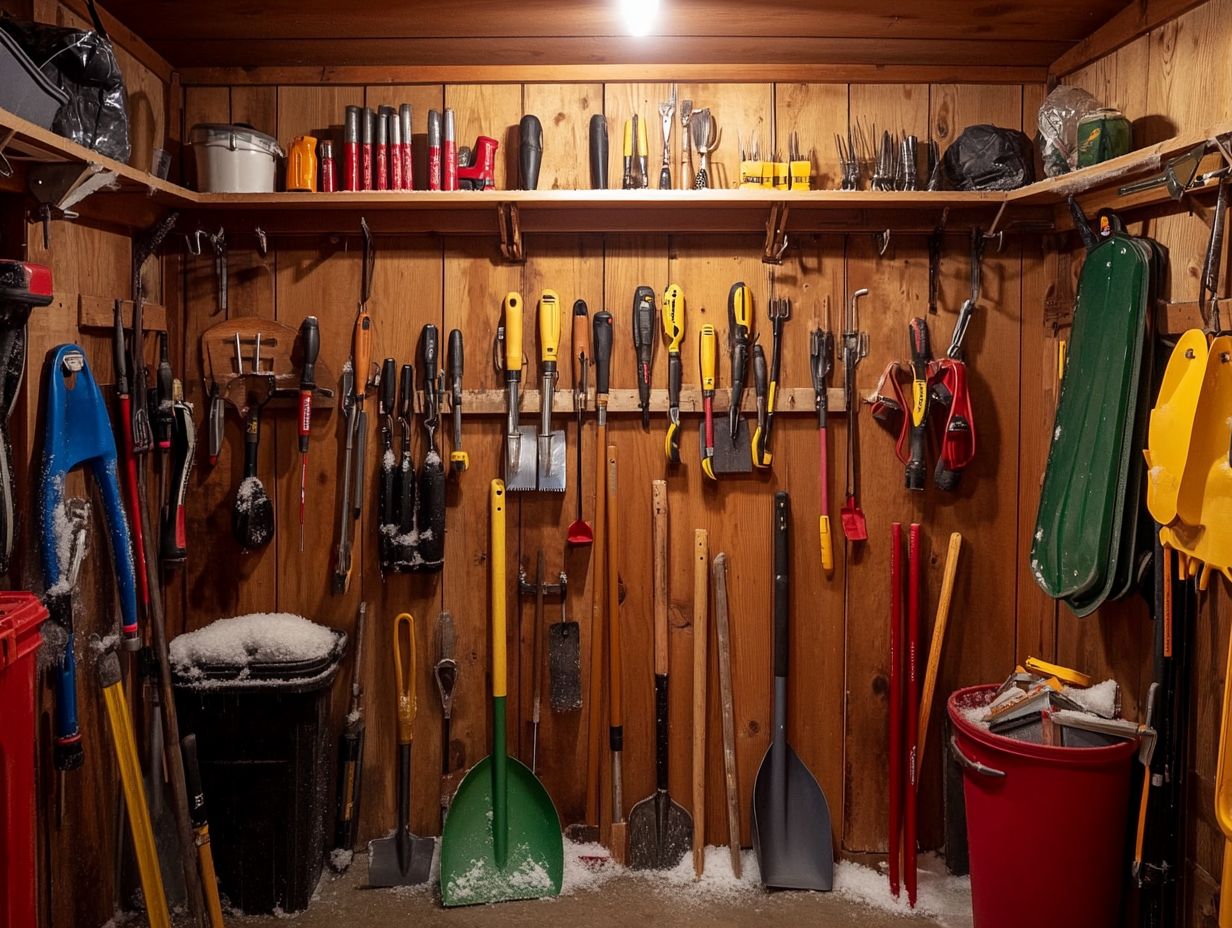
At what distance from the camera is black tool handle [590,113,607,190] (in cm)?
238

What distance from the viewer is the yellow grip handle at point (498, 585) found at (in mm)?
2447

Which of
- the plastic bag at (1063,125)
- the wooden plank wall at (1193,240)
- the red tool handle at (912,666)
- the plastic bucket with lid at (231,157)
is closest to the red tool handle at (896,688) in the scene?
the red tool handle at (912,666)

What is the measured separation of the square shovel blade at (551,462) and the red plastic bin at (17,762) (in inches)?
48.3

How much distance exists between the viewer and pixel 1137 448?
1.96 m

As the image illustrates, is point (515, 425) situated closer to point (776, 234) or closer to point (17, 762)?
point (776, 234)

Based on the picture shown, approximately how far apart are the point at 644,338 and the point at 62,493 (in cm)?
139

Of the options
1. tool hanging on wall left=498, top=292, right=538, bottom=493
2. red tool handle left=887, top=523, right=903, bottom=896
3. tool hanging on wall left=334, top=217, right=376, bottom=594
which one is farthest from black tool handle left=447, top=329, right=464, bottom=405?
red tool handle left=887, top=523, right=903, bottom=896

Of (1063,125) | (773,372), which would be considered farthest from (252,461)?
(1063,125)

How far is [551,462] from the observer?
97.8 inches

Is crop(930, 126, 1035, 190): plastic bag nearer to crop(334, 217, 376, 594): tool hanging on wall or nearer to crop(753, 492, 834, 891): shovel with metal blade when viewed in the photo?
crop(753, 492, 834, 891): shovel with metal blade

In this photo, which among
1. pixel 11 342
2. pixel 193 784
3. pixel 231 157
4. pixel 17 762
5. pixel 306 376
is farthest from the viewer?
pixel 306 376

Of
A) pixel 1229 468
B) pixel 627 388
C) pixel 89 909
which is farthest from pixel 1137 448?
pixel 89 909

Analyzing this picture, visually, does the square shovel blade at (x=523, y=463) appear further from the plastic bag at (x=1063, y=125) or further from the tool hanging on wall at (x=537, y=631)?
the plastic bag at (x=1063, y=125)

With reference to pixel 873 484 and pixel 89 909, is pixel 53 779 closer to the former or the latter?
pixel 89 909
